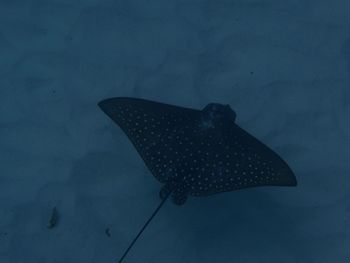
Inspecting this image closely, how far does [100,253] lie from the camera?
474cm

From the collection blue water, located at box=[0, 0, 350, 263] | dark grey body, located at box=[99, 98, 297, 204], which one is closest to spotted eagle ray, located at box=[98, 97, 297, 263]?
dark grey body, located at box=[99, 98, 297, 204]

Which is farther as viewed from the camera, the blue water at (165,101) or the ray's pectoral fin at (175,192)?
the blue water at (165,101)

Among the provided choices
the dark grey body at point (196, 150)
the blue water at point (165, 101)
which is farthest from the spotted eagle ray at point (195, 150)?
the blue water at point (165, 101)

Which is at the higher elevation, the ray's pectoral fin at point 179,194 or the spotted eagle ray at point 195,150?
the spotted eagle ray at point 195,150

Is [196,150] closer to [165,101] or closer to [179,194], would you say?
[179,194]

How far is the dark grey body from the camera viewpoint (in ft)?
13.5

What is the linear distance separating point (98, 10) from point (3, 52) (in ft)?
4.18

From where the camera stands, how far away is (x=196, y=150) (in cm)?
424

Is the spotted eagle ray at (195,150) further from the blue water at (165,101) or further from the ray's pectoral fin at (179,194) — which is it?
the blue water at (165,101)

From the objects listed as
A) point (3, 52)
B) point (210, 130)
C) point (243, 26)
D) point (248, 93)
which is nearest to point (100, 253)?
point (210, 130)

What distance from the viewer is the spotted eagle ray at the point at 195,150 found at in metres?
4.12

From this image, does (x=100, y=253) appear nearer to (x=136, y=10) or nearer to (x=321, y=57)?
(x=136, y=10)

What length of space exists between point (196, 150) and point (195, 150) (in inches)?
0.4

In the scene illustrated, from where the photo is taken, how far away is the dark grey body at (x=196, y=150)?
13.5 ft
